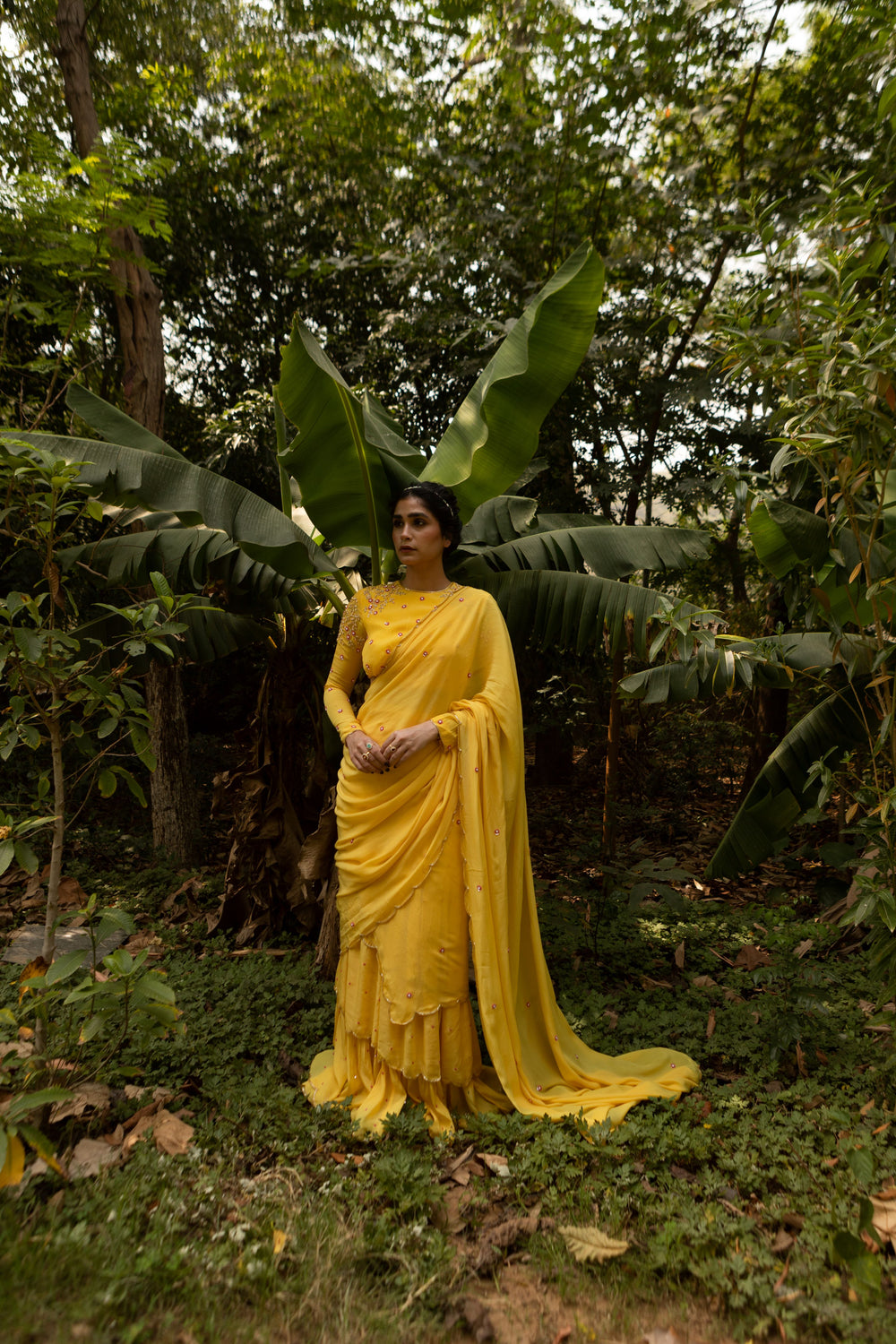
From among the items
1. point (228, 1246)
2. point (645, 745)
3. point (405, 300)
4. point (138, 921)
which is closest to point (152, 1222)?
point (228, 1246)

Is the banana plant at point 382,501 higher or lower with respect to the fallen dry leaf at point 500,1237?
higher

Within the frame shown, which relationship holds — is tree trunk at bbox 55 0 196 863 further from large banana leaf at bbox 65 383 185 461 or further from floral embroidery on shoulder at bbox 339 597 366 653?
floral embroidery on shoulder at bbox 339 597 366 653

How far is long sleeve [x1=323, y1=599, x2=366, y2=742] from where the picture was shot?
3.40 meters

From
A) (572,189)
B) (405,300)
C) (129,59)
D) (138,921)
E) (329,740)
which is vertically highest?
(129,59)

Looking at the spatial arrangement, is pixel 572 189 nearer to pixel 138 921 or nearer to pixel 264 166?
pixel 264 166

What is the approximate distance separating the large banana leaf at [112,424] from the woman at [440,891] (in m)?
1.54

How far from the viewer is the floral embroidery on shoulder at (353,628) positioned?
3432 mm

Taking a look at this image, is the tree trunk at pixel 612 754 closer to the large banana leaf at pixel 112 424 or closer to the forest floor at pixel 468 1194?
the forest floor at pixel 468 1194

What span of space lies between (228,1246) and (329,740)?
107 inches

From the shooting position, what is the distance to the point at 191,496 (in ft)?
12.2

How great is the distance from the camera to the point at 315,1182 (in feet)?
8.25

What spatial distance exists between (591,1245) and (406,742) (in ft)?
5.29

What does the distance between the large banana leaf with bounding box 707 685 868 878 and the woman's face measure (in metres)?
1.90

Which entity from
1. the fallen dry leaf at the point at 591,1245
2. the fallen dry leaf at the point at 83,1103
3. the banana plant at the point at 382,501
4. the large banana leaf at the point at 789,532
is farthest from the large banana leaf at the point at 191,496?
the fallen dry leaf at the point at 591,1245
